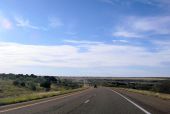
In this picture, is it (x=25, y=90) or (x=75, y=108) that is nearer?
(x=75, y=108)

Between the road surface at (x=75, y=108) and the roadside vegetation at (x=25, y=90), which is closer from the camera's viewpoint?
A: the road surface at (x=75, y=108)

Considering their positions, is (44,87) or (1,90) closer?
(1,90)

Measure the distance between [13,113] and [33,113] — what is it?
0.88 meters

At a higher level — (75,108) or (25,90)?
(25,90)

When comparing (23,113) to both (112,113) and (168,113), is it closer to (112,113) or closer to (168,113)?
(112,113)

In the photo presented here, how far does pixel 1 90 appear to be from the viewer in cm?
7138

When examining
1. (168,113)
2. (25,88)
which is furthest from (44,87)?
(168,113)

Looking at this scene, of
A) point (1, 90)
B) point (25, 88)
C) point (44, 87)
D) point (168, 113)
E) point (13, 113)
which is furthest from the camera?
point (44, 87)

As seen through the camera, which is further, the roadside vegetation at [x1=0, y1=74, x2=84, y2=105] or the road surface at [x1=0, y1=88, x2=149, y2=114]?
the roadside vegetation at [x1=0, y1=74, x2=84, y2=105]

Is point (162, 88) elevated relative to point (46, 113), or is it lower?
elevated

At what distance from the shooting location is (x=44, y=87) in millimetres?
96625

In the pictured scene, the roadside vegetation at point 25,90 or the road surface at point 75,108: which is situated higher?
Answer: the roadside vegetation at point 25,90

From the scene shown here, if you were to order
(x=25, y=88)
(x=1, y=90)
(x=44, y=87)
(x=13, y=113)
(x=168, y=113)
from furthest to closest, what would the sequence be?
1. (x=44, y=87)
2. (x=25, y=88)
3. (x=1, y=90)
4. (x=168, y=113)
5. (x=13, y=113)

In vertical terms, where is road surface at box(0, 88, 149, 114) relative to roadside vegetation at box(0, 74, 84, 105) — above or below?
below
